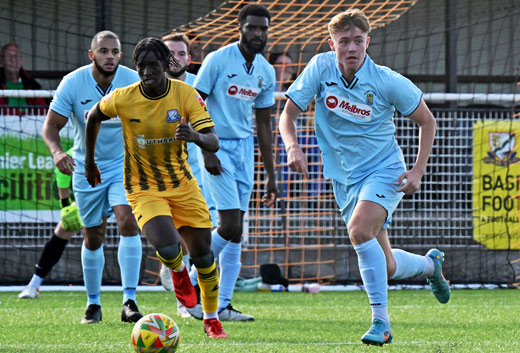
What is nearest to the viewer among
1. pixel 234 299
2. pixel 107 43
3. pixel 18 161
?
pixel 107 43

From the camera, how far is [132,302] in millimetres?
6965

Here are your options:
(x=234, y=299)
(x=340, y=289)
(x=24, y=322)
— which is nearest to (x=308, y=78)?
(x=24, y=322)

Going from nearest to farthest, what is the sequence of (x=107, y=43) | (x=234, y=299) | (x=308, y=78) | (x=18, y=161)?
1. (x=308, y=78)
2. (x=107, y=43)
3. (x=234, y=299)
4. (x=18, y=161)

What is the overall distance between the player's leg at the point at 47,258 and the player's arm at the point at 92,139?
2946 mm

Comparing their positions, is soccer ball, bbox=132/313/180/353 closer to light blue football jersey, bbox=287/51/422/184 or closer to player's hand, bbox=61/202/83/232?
light blue football jersey, bbox=287/51/422/184

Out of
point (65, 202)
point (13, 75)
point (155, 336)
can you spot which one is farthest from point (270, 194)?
point (13, 75)

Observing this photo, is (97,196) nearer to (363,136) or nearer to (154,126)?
(154,126)

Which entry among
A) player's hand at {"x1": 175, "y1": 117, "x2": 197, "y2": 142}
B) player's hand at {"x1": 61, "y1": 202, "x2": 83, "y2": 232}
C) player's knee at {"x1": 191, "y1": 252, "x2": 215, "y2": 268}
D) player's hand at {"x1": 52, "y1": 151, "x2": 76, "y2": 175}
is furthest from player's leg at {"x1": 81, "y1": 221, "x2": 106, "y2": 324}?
player's hand at {"x1": 175, "y1": 117, "x2": 197, "y2": 142}

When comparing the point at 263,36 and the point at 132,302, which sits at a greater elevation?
the point at 263,36

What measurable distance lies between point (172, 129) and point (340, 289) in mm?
4704

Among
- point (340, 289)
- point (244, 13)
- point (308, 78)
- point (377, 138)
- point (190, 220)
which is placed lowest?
point (340, 289)

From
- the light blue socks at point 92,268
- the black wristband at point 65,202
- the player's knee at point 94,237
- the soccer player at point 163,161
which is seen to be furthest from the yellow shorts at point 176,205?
the black wristband at point 65,202

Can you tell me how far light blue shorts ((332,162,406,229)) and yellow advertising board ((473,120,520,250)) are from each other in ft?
15.1

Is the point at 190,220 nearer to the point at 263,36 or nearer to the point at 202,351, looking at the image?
the point at 202,351
